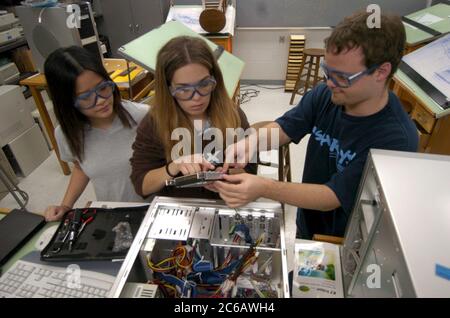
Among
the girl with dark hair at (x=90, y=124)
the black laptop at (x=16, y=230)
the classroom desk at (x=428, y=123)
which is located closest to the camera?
the black laptop at (x=16, y=230)

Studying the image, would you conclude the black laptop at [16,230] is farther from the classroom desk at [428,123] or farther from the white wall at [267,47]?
the white wall at [267,47]

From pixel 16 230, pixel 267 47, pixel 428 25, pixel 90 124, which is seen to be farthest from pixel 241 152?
pixel 267 47

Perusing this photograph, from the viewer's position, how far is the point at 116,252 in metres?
0.87

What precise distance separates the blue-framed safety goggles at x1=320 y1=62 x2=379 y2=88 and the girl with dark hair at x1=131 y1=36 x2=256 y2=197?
379 millimetres

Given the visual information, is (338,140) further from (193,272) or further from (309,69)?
(309,69)

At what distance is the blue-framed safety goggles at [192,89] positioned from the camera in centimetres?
98

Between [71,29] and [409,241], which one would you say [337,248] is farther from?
[71,29]

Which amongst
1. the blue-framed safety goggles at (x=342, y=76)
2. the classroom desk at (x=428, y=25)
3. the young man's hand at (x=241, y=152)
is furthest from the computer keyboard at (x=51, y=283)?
the classroom desk at (x=428, y=25)

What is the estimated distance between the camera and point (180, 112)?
42.9 inches

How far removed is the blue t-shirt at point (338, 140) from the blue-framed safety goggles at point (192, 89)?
1.29 feet

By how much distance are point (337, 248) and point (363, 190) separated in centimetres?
25

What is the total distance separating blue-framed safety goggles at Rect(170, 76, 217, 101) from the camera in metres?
0.98

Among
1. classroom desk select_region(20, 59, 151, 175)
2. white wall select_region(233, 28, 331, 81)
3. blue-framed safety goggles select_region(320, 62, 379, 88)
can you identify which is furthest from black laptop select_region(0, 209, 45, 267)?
white wall select_region(233, 28, 331, 81)

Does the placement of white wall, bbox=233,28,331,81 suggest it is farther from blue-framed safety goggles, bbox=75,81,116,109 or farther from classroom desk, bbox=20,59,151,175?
blue-framed safety goggles, bbox=75,81,116,109
